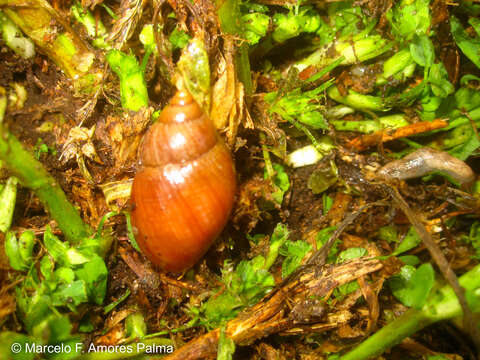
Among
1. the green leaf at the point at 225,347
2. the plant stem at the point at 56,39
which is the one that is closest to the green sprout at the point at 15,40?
the plant stem at the point at 56,39

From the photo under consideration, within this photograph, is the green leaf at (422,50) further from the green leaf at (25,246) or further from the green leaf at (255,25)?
the green leaf at (25,246)

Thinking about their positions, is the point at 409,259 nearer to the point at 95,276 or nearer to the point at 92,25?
the point at 95,276

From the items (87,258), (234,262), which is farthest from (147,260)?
(234,262)

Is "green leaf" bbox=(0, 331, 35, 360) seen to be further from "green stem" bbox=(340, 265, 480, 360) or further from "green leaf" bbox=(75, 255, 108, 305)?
"green stem" bbox=(340, 265, 480, 360)

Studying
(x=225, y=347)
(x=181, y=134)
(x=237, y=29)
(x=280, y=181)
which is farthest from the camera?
(x=280, y=181)

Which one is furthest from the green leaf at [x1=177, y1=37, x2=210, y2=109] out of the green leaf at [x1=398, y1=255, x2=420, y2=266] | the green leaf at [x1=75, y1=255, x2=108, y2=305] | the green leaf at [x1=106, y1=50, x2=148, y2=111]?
the green leaf at [x1=398, y1=255, x2=420, y2=266]

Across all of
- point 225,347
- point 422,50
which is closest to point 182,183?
point 225,347

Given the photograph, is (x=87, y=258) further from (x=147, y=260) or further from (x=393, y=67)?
(x=393, y=67)
